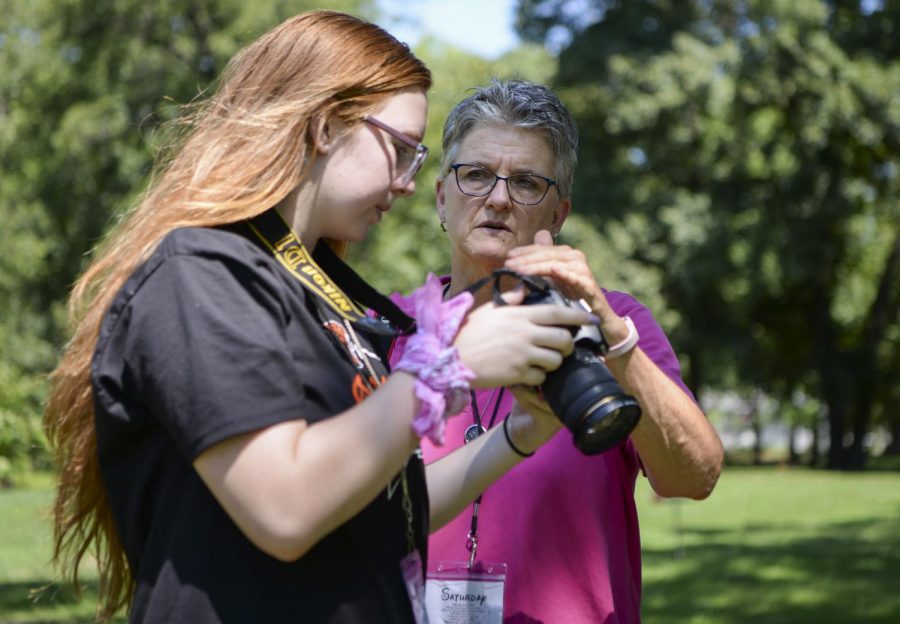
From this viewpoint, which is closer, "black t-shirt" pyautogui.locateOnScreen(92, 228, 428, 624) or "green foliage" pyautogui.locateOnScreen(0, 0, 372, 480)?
"black t-shirt" pyautogui.locateOnScreen(92, 228, 428, 624)

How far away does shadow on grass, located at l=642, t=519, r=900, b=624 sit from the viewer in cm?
848

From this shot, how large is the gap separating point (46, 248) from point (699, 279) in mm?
14338

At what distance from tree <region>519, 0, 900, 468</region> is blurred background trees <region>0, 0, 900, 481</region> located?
0.05m

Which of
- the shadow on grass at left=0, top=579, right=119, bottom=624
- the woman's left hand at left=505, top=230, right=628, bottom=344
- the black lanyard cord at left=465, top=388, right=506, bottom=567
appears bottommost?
the shadow on grass at left=0, top=579, right=119, bottom=624

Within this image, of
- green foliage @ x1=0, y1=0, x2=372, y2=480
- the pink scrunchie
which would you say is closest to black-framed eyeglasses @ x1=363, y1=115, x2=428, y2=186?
the pink scrunchie

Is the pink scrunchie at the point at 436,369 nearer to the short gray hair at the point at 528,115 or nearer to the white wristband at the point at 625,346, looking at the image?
the white wristband at the point at 625,346

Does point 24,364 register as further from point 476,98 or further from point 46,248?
point 476,98

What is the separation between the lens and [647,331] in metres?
2.89

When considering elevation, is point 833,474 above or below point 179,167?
below

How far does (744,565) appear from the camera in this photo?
11.1 metres

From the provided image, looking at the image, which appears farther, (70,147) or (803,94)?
(803,94)

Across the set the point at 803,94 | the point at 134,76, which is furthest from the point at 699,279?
the point at 134,76

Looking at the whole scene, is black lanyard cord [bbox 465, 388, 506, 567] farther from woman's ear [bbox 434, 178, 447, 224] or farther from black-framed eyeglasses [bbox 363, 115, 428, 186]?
black-framed eyeglasses [bbox 363, 115, 428, 186]

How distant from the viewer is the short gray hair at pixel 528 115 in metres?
3.21
